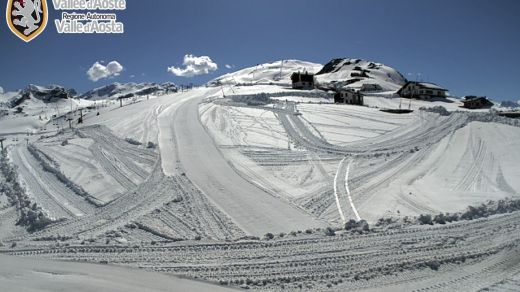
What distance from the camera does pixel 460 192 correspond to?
1573 centimetres

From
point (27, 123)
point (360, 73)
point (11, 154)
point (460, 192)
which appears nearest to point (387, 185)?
point (460, 192)

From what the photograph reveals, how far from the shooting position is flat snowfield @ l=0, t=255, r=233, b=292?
8.74m

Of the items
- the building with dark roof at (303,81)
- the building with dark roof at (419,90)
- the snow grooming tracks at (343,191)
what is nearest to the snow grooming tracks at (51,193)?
the snow grooming tracks at (343,191)

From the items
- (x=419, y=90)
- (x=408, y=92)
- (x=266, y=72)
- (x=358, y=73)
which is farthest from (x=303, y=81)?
(x=266, y=72)

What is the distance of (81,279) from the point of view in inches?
360

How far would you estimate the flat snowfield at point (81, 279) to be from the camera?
28.7ft

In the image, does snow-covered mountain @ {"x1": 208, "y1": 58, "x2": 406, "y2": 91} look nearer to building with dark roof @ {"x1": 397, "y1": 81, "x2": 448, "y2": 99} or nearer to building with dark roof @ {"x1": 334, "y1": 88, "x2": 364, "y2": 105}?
building with dark roof @ {"x1": 397, "y1": 81, "x2": 448, "y2": 99}

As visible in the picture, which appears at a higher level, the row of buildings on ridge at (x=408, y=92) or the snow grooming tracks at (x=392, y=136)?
the row of buildings on ridge at (x=408, y=92)

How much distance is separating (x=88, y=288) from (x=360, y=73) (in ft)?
388

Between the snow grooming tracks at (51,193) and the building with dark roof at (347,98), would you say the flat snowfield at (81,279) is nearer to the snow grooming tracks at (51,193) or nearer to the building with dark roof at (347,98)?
the snow grooming tracks at (51,193)

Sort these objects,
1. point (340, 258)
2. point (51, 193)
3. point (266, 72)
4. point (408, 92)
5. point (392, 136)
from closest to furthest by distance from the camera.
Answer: point (340, 258) < point (51, 193) < point (392, 136) < point (408, 92) < point (266, 72)

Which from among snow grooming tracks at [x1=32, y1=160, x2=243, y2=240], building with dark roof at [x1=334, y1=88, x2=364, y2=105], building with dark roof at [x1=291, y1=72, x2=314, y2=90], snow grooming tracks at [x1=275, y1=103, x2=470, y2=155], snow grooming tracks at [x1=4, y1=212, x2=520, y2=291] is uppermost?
building with dark roof at [x1=291, y1=72, x2=314, y2=90]

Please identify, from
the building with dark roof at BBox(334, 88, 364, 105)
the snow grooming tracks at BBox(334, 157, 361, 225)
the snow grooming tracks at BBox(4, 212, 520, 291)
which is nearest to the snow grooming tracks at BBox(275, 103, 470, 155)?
the snow grooming tracks at BBox(334, 157, 361, 225)

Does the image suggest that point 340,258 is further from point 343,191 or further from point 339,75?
point 339,75
